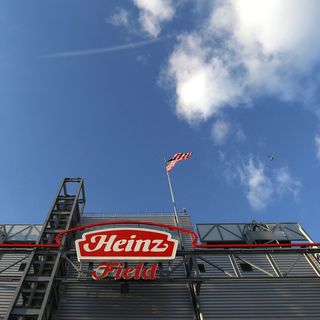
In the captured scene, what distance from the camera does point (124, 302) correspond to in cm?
1905

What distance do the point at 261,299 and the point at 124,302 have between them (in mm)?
9348

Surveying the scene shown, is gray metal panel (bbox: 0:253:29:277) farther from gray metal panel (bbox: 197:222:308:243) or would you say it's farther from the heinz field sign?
gray metal panel (bbox: 197:222:308:243)

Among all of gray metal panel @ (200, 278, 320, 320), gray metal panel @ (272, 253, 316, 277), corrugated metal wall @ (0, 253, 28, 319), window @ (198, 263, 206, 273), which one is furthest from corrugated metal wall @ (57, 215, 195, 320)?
gray metal panel @ (272, 253, 316, 277)

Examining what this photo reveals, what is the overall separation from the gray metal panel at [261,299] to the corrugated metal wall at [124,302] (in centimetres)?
168

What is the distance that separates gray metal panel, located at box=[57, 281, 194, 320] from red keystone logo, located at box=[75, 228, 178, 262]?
8.77ft

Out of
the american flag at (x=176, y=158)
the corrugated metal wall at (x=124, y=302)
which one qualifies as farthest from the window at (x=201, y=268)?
the american flag at (x=176, y=158)

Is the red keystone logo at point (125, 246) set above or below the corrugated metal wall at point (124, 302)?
above

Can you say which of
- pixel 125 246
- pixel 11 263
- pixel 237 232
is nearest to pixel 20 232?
pixel 11 263

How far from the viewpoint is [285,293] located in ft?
65.8

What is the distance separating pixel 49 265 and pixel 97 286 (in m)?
3.58

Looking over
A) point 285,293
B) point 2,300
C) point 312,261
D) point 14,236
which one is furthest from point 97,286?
point 312,261

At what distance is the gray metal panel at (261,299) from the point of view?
18.8 m

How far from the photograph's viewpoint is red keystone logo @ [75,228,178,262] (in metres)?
18.3

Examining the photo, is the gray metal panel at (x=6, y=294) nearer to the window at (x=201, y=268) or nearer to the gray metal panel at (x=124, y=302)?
the gray metal panel at (x=124, y=302)
